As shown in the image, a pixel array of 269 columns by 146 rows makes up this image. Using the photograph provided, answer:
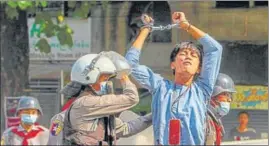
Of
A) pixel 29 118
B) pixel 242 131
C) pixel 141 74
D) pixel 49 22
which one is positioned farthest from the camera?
pixel 49 22

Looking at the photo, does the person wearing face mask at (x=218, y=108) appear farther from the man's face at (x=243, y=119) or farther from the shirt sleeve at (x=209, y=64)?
the man's face at (x=243, y=119)

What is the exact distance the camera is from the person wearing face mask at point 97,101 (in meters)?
5.25

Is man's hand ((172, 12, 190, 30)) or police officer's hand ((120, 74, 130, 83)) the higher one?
man's hand ((172, 12, 190, 30))

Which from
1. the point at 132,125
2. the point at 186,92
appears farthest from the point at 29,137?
the point at 186,92

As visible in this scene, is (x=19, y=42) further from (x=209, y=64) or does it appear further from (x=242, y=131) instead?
(x=209, y=64)

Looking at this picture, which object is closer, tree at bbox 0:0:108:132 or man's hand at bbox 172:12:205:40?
man's hand at bbox 172:12:205:40

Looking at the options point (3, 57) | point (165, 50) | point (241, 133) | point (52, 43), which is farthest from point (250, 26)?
point (52, 43)

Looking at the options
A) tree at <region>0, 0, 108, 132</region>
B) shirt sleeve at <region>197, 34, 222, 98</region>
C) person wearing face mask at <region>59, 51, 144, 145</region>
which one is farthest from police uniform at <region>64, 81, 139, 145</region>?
tree at <region>0, 0, 108, 132</region>

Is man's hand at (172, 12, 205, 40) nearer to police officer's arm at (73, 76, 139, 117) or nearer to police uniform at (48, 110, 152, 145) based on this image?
police officer's arm at (73, 76, 139, 117)

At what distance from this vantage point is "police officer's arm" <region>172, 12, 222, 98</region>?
5.27 m

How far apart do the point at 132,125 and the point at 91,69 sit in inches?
17.3

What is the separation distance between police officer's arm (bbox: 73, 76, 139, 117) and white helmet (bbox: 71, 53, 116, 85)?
10cm

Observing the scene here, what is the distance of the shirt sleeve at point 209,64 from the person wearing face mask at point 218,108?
0.14 m

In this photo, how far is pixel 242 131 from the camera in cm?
1121
